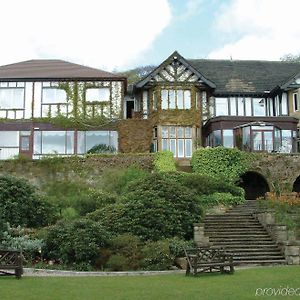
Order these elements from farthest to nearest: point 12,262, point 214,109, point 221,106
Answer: point 221,106 → point 214,109 → point 12,262

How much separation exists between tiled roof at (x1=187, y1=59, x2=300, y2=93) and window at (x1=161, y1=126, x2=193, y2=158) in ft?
17.6

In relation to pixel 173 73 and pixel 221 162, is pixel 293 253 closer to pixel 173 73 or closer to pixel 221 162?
pixel 221 162

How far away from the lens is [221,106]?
134 ft

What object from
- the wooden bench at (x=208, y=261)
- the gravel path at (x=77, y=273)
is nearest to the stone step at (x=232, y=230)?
the gravel path at (x=77, y=273)

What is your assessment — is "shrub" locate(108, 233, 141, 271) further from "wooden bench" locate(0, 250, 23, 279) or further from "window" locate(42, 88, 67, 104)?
"window" locate(42, 88, 67, 104)

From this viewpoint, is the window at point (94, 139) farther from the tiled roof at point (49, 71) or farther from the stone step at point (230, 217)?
the stone step at point (230, 217)

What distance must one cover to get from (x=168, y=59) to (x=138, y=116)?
194 inches

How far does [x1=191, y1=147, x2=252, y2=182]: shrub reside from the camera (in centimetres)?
3294

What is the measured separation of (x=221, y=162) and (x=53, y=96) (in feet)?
45.5

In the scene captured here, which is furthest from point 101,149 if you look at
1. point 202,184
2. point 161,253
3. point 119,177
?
point 161,253

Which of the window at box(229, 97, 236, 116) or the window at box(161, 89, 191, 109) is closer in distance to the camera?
the window at box(161, 89, 191, 109)

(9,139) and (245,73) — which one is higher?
(245,73)

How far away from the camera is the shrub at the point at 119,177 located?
99.8 ft

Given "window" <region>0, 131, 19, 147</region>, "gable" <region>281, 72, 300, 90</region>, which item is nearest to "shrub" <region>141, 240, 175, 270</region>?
"window" <region>0, 131, 19, 147</region>
